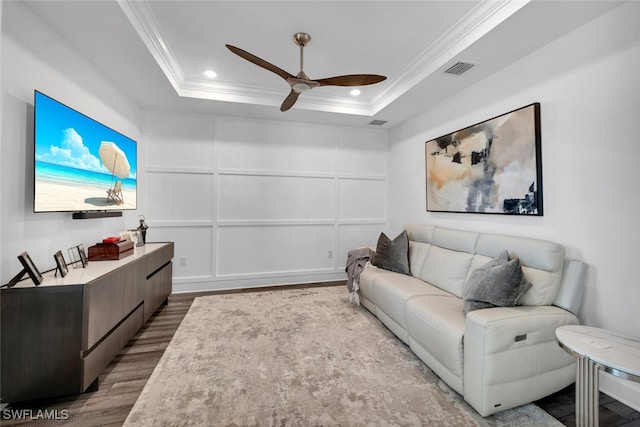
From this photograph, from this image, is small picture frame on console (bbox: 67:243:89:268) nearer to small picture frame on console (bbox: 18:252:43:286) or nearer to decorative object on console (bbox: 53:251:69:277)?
decorative object on console (bbox: 53:251:69:277)

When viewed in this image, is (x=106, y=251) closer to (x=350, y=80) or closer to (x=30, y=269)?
(x=30, y=269)

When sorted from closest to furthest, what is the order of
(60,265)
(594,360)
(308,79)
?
(594,360) < (60,265) < (308,79)

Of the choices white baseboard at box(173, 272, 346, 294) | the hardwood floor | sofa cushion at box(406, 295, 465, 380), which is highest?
sofa cushion at box(406, 295, 465, 380)

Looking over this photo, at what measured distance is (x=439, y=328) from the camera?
184cm

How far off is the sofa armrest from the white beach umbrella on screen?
327 cm

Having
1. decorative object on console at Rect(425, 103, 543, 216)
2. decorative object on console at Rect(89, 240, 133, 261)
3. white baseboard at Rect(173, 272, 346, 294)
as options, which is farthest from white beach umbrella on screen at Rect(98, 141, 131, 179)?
decorative object on console at Rect(425, 103, 543, 216)

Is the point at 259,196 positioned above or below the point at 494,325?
above

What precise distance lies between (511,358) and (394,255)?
1.65 m

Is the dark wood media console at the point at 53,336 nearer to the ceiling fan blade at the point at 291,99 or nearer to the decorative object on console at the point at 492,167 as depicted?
the ceiling fan blade at the point at 291,99

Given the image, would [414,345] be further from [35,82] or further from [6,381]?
[35,82]

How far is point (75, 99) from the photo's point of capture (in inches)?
90.7

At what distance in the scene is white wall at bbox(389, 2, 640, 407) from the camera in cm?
170

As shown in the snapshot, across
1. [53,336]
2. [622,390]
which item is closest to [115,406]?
[53,336]

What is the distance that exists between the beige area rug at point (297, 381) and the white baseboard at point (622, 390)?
1.95 ft
